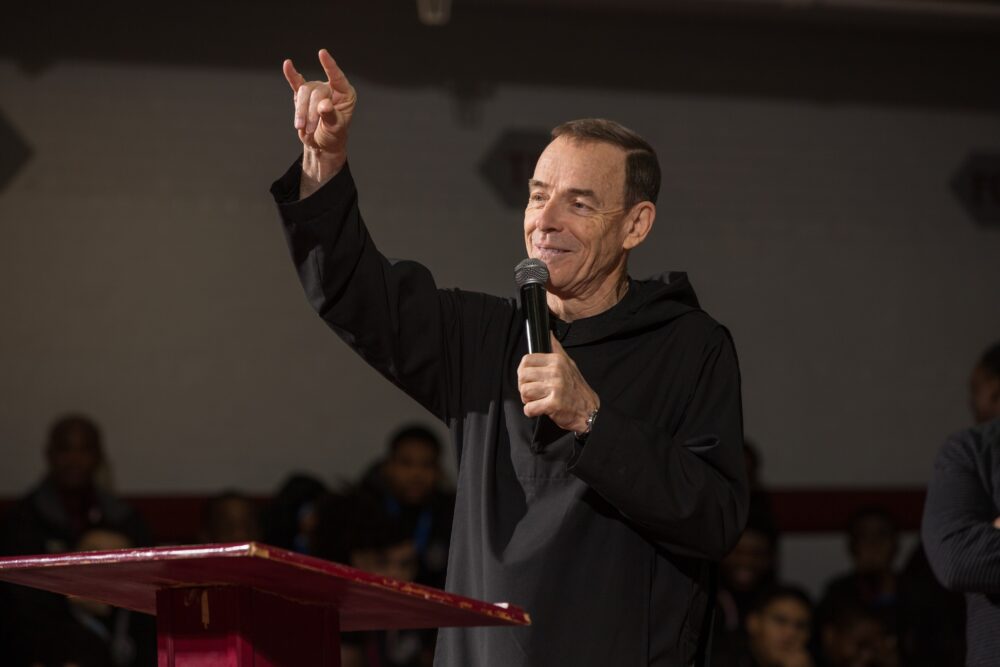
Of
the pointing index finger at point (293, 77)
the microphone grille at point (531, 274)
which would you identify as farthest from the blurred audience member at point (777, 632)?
the pointing index finger at point (293, 77)

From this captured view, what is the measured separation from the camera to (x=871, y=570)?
7.00 meters

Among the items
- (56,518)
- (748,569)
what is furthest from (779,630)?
(56,518)

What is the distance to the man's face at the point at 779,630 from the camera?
579cm

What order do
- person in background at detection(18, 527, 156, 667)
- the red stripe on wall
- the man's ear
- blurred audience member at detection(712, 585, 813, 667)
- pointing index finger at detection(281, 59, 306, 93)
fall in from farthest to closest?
the red stripe on wall, blurred audience member at detection(712, 585, 813, 667), person in background at detection(18, 527, 156, 667), the man's ear, pointing index finger at detection(281, 59, 306, 93)

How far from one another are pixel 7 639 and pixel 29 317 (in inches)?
91.4

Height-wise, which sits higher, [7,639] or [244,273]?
[244,273]

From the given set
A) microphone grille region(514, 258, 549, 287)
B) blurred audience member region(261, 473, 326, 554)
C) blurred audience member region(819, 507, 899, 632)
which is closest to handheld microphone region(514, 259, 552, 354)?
microphone grille region(514, 258, 549, 287)

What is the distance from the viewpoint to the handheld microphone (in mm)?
2154

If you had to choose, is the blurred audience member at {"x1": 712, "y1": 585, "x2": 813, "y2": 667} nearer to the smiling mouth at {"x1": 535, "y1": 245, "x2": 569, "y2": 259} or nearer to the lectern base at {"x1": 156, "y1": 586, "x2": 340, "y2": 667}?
the smiling mouth at {"x1": 535, "y1": 245, "x2": 569, "y2": 259}

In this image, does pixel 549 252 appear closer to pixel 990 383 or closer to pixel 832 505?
pixel 990 383

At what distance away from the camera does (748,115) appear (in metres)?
8.37

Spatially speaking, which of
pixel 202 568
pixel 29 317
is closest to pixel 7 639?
pixel 29 317

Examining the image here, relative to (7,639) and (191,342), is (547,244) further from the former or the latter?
(191,342)

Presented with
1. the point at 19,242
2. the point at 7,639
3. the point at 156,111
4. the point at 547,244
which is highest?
the point at 156,111
